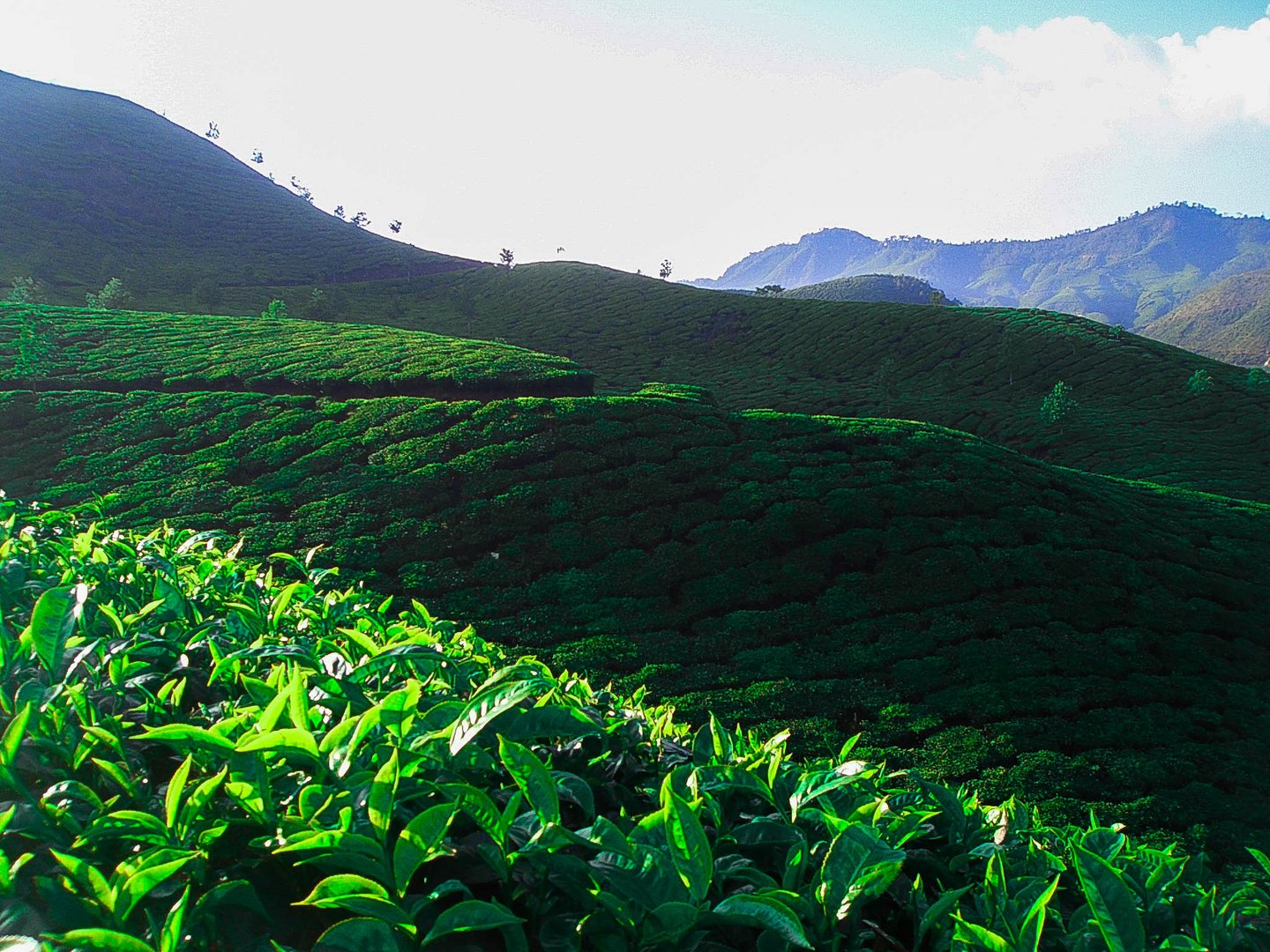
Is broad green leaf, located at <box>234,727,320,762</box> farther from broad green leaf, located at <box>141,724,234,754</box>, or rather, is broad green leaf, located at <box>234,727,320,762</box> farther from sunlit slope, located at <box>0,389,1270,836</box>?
sunlit slope, located at <box>0,389,1270,836</box>

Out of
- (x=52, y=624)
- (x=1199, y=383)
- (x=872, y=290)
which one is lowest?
(x=52, y=624)

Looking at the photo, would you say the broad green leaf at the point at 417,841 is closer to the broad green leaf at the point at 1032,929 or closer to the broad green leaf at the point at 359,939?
the broad green leaf at the point at 359,939

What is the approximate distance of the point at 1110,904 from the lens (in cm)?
138

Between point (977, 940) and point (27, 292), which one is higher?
point (27, 292)

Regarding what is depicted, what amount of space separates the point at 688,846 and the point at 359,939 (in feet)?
1.98

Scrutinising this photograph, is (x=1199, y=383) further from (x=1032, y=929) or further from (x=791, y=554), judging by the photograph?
(x=1032, y=929)

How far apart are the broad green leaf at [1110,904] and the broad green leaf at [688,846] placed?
0.76m

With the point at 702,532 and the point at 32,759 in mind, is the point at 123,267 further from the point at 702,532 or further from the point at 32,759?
the point at 32,759

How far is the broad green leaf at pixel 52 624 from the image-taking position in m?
1.73

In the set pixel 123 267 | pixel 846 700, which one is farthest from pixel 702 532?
pixel 123 267

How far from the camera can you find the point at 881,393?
34.0 metres

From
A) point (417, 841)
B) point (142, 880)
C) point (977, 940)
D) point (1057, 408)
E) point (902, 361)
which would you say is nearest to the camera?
point (142, 880)

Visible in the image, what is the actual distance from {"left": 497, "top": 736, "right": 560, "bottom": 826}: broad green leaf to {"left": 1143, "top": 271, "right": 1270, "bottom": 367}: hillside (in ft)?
572

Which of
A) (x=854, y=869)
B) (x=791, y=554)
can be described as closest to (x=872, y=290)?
(x=791, y=554)
